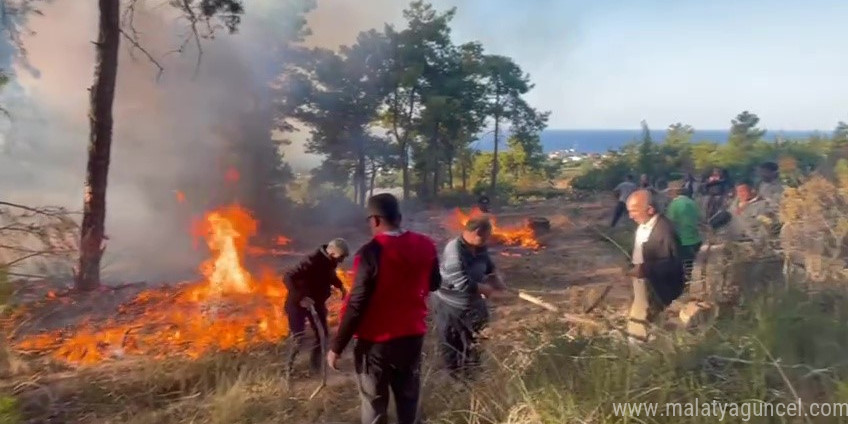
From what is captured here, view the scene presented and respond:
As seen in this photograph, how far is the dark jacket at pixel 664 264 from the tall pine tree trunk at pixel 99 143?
7989mm

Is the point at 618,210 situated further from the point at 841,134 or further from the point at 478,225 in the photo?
the point at 478,225

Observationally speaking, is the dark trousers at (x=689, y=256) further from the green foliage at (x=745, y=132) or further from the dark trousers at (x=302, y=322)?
the green foliage at (x=745, y=132)

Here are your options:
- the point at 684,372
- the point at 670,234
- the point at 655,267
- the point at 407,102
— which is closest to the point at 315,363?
the point at 655,267

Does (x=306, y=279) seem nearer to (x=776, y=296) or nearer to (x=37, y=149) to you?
(x=776, y=296)

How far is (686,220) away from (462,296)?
282 centimetres

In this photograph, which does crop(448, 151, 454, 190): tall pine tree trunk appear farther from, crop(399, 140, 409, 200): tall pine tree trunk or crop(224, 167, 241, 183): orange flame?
crop(224, 167, 241, 183): orange flame

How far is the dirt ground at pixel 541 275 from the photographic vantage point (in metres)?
6.20

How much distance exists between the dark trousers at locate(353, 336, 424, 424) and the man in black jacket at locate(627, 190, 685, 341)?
2.44 metres

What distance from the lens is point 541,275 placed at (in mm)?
11656

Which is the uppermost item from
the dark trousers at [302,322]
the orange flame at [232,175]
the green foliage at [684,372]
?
the orange flame at [232,175]

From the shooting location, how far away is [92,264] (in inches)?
400

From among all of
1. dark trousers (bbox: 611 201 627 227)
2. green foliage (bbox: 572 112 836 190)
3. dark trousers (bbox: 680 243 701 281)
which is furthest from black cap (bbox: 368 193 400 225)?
green foliage (bbox: 572 112 836 190)

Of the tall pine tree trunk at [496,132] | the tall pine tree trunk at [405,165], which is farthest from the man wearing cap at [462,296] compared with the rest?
the tall pine tree trunk at [496,132]

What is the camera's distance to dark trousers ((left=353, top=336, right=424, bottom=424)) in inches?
161
